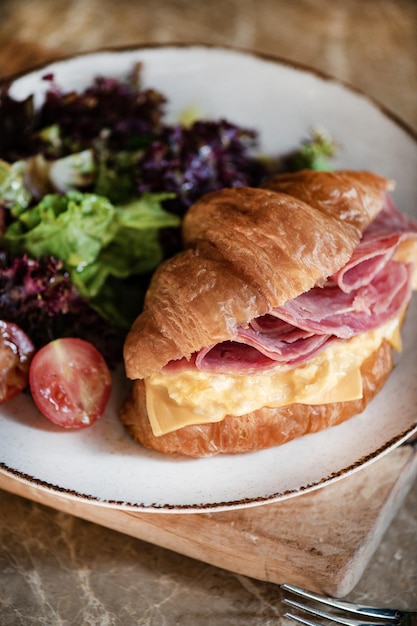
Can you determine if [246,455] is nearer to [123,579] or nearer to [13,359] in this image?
[123,579]

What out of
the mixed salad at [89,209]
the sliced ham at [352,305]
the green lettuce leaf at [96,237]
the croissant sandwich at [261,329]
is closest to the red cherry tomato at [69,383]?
the mixed salad at [89,209]

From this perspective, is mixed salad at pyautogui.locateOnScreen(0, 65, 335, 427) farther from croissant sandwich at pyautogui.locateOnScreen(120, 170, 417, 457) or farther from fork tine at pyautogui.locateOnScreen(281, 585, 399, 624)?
fork tine at pyautogui.locateOnScreen(281, 585, 399, 624)

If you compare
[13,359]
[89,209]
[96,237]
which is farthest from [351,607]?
[89,209]

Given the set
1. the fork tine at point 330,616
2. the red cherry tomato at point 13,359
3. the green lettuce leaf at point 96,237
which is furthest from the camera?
the green lettuce leaf at point 96,237

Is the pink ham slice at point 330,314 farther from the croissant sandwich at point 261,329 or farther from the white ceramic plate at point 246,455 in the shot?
Answer: the white ceramic plate at point 246,455

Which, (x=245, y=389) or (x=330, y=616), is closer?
(x=330, y=616)

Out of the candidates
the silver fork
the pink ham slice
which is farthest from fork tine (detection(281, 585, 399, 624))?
the pink ham slice
